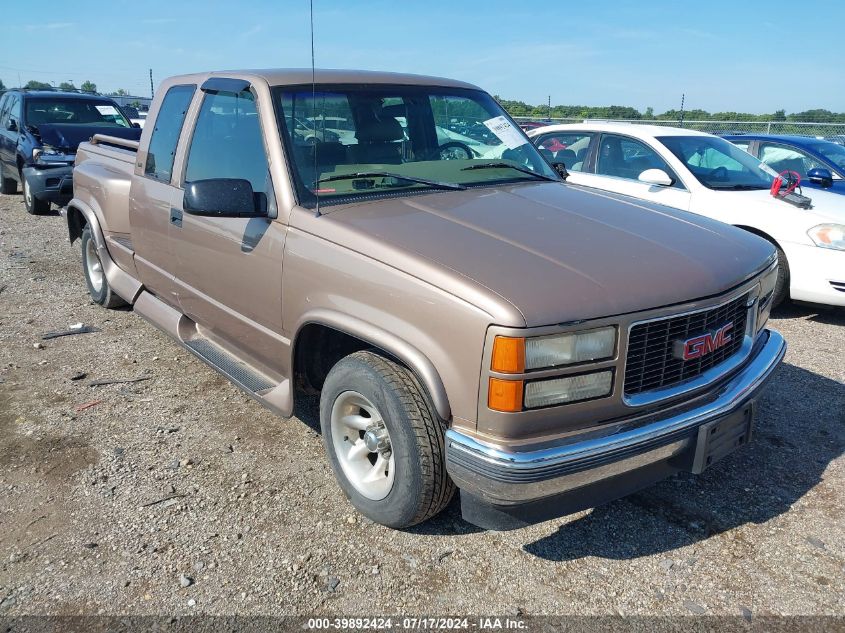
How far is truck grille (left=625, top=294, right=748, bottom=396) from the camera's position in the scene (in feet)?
8.09

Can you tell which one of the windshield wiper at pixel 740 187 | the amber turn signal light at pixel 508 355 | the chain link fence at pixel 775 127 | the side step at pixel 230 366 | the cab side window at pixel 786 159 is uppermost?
the chain link fence at pixel 775 127

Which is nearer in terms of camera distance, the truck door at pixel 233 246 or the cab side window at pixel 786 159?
the truck door at pixel 233 246

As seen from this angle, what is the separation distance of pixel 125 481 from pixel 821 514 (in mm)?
3297

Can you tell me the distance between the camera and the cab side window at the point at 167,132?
4.20 metres

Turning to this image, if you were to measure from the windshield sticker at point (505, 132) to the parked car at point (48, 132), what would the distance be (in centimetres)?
770

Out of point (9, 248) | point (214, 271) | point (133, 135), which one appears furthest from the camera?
point (133, 135)

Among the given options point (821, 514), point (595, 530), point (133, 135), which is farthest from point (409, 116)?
point (133, 135)

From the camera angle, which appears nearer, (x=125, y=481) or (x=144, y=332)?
(x=125, y=481)

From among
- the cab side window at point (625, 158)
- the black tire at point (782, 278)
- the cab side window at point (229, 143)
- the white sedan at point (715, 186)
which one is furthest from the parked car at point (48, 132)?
the black tire at point (782, 278)

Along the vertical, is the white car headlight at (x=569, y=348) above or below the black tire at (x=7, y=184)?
above

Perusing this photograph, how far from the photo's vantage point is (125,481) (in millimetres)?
3377

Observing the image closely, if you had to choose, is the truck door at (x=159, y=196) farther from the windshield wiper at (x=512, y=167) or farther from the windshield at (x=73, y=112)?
the windshield at (x=73, y=112)

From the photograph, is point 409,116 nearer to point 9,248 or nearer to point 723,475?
point 723,475

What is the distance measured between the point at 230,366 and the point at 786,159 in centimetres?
770
